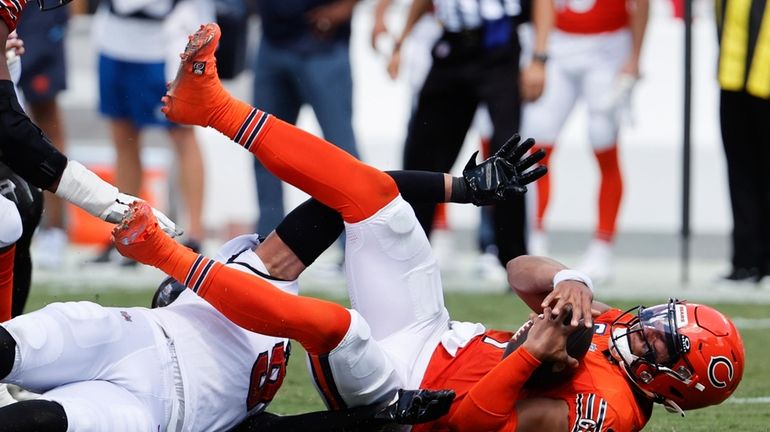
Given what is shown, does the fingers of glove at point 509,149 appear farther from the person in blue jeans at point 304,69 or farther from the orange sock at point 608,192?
the orange sock at point 608,192

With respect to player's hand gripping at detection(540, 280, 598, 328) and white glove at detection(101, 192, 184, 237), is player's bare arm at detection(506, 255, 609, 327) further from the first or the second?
white glove at detection(101, 192, 184, 237)

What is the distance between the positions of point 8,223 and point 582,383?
1640mm

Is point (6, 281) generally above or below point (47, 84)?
below

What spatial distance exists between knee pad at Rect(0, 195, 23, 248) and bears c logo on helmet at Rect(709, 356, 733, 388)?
196 cm

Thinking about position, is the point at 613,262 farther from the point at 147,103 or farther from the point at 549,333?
the point at 549,333

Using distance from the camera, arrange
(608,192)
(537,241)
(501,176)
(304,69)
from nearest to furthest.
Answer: (501,176) < (304,69) < (608,192) < (537,241)

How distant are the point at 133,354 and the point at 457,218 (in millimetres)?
6680

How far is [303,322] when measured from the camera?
3.91 m

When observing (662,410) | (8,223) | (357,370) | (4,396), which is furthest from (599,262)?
(8,223)

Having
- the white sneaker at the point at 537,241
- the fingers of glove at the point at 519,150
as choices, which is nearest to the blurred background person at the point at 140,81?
the white sneaker at the point at 537,241

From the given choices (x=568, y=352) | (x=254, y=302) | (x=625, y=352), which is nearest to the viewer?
(x=254, y=302)

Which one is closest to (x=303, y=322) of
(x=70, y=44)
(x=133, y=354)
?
(x=133, y=354)

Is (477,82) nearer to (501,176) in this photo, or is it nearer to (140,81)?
(140,81)

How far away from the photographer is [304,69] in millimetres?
7652
